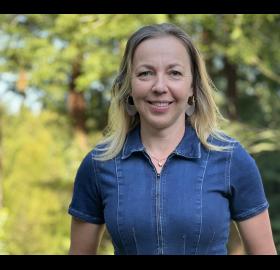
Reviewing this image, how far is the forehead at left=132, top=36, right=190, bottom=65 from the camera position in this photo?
1.53 metres

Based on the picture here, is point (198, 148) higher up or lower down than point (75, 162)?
lower down

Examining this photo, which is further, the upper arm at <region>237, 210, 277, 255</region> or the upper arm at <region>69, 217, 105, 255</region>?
the upper arm at <region>69, 217, 105, 255</region>

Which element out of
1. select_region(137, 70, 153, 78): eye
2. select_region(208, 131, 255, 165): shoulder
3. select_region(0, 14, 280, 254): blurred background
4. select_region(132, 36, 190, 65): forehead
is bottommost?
select_region(208, 131, 255, 165): shoulder

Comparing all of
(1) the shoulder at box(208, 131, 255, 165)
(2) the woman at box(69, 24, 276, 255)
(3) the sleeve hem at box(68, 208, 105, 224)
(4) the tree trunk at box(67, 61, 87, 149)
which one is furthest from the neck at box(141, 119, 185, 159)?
(4) the tree trunk at box(67, 61, 87, 149)

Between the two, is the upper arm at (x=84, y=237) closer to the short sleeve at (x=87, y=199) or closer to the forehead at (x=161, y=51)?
the short sleeve at (x=87, y=199)

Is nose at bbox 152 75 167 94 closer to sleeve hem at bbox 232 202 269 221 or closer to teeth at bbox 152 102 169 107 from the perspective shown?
teeth at bbox 152 102 169 107

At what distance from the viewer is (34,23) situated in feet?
33.4

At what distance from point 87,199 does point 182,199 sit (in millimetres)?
282

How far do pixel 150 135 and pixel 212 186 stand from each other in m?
0.24

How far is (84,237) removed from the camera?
5.44ft
